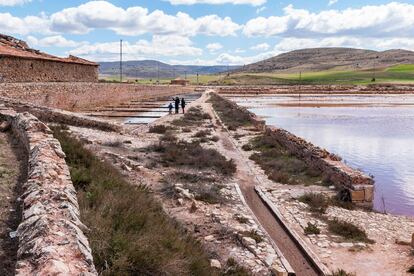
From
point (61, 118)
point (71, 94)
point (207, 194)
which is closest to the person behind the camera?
point (207, 194)

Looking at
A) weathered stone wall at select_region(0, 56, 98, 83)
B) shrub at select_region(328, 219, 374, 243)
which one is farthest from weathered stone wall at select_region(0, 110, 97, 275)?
weathered stone wall at select_region(0, 56, 98, 83)

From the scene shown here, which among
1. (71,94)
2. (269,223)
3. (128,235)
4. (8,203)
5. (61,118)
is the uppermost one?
(71,94)

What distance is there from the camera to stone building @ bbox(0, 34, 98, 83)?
2890 cm

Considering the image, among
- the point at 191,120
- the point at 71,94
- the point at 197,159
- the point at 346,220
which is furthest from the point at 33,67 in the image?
the point at 346,220

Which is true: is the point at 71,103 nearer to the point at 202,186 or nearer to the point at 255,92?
the point at 202,186

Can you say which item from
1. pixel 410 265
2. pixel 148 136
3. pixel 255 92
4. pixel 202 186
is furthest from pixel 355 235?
pixel 255 92

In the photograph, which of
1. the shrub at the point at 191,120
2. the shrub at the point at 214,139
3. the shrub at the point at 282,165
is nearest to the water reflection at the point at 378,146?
the shrub at the point at 282,165

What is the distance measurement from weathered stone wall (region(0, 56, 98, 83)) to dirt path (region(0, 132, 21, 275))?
→ 20398 millimetres

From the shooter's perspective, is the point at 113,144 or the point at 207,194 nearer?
the point at 207,194

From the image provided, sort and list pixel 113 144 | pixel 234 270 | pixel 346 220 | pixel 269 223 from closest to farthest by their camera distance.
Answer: pixel 234 270
pixel 269 223
pixel 346 220
pixel 113 144

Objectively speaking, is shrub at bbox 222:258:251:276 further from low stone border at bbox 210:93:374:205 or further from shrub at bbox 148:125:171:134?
shrub at bbox 148:125:171:134

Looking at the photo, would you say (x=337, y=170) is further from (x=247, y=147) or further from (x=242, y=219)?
(x=247, y=147)

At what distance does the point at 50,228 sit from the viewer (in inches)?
178

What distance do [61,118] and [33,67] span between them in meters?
13.7
